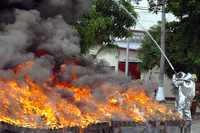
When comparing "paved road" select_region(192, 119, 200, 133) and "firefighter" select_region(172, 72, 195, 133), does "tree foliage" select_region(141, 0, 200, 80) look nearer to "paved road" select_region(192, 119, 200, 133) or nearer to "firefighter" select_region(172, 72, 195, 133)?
"paved road" select_region(192, 119, 200, 133)

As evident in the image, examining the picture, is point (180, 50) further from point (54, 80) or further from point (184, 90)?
point (54, 80)

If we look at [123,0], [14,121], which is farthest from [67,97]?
[123,0]

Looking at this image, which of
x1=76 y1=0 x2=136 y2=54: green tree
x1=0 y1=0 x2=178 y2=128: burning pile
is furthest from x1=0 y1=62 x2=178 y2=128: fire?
x1=76 y1=0 x2=136 y2=54: green tree

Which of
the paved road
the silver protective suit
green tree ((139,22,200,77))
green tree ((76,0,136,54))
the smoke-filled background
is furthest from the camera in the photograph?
green tree ((139,22,200,77))

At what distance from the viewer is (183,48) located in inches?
721

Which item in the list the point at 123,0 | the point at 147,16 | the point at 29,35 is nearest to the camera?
the point at 29,35

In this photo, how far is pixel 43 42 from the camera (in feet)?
27.9

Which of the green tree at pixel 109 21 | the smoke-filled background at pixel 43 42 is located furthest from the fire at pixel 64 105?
the green tree at pixel 109 21

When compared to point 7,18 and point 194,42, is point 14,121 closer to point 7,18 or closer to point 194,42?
point 7,18

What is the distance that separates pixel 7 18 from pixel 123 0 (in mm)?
10019

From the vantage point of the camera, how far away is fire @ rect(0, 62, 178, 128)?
22.1ft

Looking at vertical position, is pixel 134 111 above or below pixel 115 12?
below

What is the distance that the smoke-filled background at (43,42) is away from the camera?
7840 millimetres

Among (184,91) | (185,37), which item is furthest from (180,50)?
(184,91)
